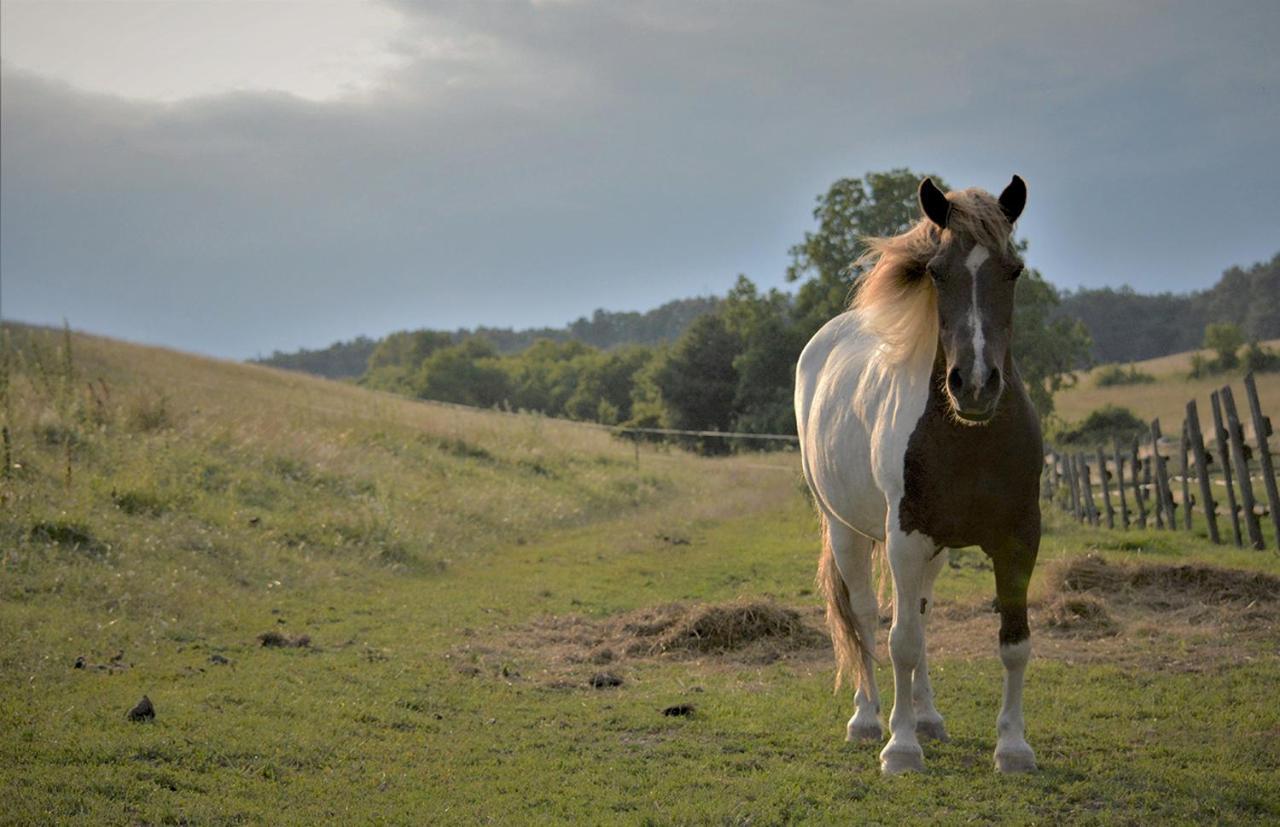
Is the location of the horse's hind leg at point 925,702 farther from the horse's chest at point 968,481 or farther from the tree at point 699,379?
the tree at point 699,379

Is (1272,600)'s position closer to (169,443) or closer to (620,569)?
(620,569)

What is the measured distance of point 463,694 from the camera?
6.52 metres

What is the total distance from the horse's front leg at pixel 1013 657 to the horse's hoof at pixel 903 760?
1.15 feet

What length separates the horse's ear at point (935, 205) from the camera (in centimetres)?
436

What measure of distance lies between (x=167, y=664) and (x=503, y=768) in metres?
3.16

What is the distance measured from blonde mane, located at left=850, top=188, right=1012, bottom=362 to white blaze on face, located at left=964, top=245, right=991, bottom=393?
167 mm

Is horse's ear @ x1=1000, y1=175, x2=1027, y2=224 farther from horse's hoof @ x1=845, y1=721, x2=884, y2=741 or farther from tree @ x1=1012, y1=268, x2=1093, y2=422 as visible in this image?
tree @ x1=1012, y1=268, x2=1093, y2=422

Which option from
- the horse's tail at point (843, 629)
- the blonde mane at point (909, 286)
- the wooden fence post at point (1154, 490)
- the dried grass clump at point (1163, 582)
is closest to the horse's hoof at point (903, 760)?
the horse's tail at point (843, 629)

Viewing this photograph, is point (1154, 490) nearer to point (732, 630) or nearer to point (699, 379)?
point (732, 630)

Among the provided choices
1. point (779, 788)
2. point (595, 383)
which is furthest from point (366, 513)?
point (595, 383)

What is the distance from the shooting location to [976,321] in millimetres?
4148

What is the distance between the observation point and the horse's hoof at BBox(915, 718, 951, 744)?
17.5 feet

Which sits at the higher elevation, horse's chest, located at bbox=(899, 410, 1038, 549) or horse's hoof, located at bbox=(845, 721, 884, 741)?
horse's chest, located at bbox=(899, 410, 1038, 549)

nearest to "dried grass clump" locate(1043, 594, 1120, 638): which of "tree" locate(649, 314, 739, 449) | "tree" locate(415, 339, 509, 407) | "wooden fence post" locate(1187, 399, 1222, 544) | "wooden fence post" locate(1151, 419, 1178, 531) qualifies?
"wooden fence post" locate(1187, 399, 1222, 544)
